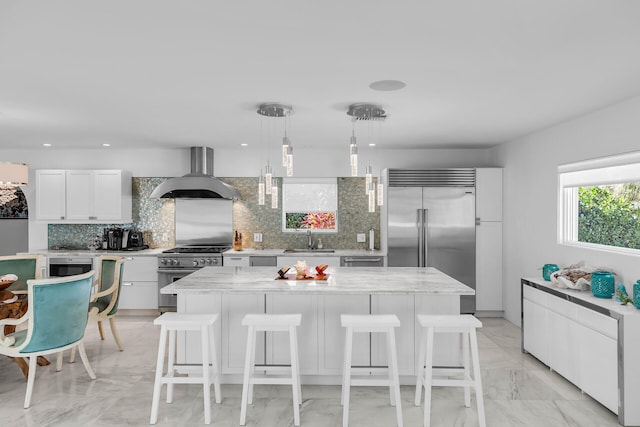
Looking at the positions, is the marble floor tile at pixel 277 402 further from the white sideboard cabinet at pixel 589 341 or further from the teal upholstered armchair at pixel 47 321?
the teal upholstered armchair at pixel 47 321

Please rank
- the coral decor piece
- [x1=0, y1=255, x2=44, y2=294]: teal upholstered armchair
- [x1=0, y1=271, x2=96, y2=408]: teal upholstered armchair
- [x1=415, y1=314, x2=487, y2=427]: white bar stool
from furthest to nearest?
[x1=0, y1=255, x2=44, y2=294]: teal upholstered armchair, the coral decor piece, [x1=0, y1=271, x2=96, y2=408]: teal upholstered armchair, [x1=415, y1=314, x2=487, y2=427]: white bar stool

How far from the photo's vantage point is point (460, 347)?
3.58 meters

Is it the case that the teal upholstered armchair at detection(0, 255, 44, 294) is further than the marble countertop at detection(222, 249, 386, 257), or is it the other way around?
the marble countertop at detection(222, 249, 386, 257)

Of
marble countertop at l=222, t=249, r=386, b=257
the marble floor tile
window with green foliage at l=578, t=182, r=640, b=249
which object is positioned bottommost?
the marble floor tile

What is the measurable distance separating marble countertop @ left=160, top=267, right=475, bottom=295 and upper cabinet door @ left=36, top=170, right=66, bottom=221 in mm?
3370

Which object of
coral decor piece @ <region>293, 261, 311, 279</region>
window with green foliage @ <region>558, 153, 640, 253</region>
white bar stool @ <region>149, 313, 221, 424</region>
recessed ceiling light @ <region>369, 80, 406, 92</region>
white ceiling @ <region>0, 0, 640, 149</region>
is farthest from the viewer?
coral decor piece @ <region>293, 261, 311, 279</region>

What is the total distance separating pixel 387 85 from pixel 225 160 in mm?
3916

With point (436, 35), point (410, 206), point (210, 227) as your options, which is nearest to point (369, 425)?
point (436, 35)

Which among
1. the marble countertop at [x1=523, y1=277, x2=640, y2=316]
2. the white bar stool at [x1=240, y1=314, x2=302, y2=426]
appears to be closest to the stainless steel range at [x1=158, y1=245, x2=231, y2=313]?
the white bar stool at [x1=240, y1=314, x2=302, y2=426]

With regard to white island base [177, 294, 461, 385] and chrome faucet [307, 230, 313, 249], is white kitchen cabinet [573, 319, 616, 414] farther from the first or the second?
chrome faucet [307, 230, 313, 249]

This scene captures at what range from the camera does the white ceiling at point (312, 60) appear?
A: 202cm

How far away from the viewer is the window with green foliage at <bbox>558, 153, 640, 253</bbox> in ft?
12.1

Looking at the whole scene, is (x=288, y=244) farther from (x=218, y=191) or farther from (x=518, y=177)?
(x=518, y=177)

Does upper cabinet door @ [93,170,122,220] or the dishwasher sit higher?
upper cabinet door @ [93,170,122,220]
